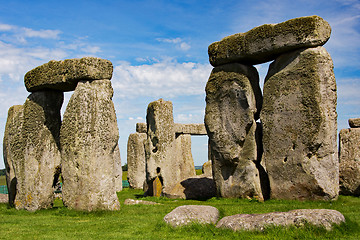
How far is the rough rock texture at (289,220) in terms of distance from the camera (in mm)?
6938

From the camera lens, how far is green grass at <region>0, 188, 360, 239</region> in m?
6.93

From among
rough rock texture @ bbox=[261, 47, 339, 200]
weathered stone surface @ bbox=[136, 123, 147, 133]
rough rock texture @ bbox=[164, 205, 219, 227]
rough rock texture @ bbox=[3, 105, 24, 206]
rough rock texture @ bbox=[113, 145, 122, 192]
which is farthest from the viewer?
weathered stone surface @ bbox=[136, 123, 147, 133]

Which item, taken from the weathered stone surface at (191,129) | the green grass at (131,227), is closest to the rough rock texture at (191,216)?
the green grass at (131,227)

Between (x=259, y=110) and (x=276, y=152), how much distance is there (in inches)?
77.1

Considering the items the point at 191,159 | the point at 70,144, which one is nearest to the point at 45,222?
the point at 70,144

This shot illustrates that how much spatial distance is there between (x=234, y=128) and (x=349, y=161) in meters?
4.63

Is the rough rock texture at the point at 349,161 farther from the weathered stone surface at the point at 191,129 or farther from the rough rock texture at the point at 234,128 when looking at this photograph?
the weathered stone surface at the point at 191,129

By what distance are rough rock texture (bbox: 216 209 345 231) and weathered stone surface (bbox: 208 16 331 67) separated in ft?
23.5

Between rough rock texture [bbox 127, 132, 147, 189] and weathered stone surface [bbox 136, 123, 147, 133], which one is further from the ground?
weathered stone surface [bbox 136, 123, 147, 133]

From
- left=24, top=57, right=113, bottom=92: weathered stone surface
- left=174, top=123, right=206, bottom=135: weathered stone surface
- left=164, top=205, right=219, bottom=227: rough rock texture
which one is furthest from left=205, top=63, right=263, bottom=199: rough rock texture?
left=174, top=123, right=206, bottom=135: weathered stone surface

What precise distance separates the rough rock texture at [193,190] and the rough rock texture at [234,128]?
47.9 inches

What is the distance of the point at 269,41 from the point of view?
535 inches

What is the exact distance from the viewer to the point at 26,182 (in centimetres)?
1173

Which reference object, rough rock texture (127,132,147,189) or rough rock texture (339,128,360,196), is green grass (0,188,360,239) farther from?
rough rock texture (127,132,147,189)
